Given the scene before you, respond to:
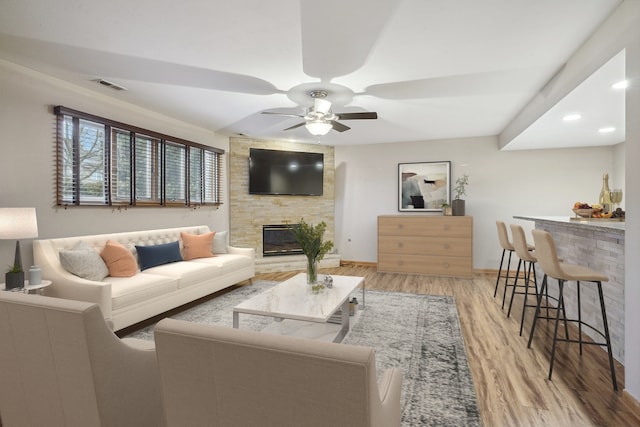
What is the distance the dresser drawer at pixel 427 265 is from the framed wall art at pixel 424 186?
1.03m

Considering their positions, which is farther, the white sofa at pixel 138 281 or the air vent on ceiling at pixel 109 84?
the air vent on ceiling at pixel 109 84

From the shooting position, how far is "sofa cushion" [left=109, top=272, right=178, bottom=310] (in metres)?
2.87

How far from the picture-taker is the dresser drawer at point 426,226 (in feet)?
17.9

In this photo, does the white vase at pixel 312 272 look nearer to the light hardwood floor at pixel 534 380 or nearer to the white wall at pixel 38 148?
the light hardwood floor at pixel 534 380

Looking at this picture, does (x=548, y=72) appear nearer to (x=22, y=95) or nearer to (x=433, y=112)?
(x=433, y=112)

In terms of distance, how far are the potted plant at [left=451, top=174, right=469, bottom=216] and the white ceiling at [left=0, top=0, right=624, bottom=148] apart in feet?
6.04

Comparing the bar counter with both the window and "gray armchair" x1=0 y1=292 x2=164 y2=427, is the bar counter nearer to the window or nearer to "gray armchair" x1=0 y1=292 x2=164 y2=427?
"gray armchair" x1=0 y1=292 x2=164 y2=427

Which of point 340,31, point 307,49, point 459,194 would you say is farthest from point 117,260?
point 459,194

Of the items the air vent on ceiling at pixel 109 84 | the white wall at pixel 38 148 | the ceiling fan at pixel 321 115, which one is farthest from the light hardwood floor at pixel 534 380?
the air vent on ceiling at pixel 109 84

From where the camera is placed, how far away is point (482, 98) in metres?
3.69

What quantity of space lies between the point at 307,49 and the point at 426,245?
4123 millimetres

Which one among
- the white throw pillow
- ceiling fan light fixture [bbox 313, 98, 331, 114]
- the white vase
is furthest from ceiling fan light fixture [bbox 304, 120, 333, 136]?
the white throw pillow

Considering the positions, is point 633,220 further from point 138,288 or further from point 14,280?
point 14,280

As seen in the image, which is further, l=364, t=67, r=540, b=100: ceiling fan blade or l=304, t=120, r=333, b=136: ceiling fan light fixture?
l=304, t=120, r=333, b=136: ceiling fan light fixture
